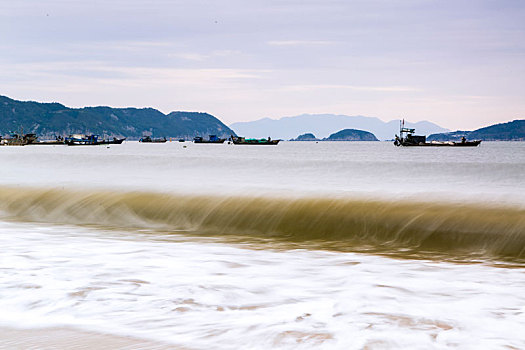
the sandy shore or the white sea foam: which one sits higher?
the sandy shore

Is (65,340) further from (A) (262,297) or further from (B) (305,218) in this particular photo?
(B) (305,218)

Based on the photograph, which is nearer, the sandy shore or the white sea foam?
the sandy shore

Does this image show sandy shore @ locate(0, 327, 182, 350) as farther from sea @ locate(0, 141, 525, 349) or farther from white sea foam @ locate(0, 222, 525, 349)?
white sea foam @ locate(0, 222, 525, 349)

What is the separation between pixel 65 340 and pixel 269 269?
13.4 ft

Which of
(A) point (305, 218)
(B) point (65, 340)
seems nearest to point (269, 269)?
(B) point (65, 340)

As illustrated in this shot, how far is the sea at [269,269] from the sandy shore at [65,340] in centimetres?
3

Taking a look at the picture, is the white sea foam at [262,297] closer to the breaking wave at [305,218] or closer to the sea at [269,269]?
the sea at [269,269]

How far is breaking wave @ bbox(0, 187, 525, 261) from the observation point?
11594 mm

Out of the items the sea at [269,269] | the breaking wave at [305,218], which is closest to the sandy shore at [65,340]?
the sea at [269,269]

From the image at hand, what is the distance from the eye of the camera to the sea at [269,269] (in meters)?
5.74

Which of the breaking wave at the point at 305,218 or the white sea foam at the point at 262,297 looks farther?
the breaking wave at the point at 305,218

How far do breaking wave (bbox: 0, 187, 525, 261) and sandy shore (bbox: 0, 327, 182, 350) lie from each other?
21.5ft

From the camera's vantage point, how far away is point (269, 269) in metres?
8.95

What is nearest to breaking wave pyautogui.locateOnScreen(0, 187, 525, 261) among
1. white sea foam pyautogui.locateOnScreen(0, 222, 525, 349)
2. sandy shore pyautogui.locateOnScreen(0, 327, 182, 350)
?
white sea foam pyautogui.locateOnScreen(0, 222, 525, 349)
